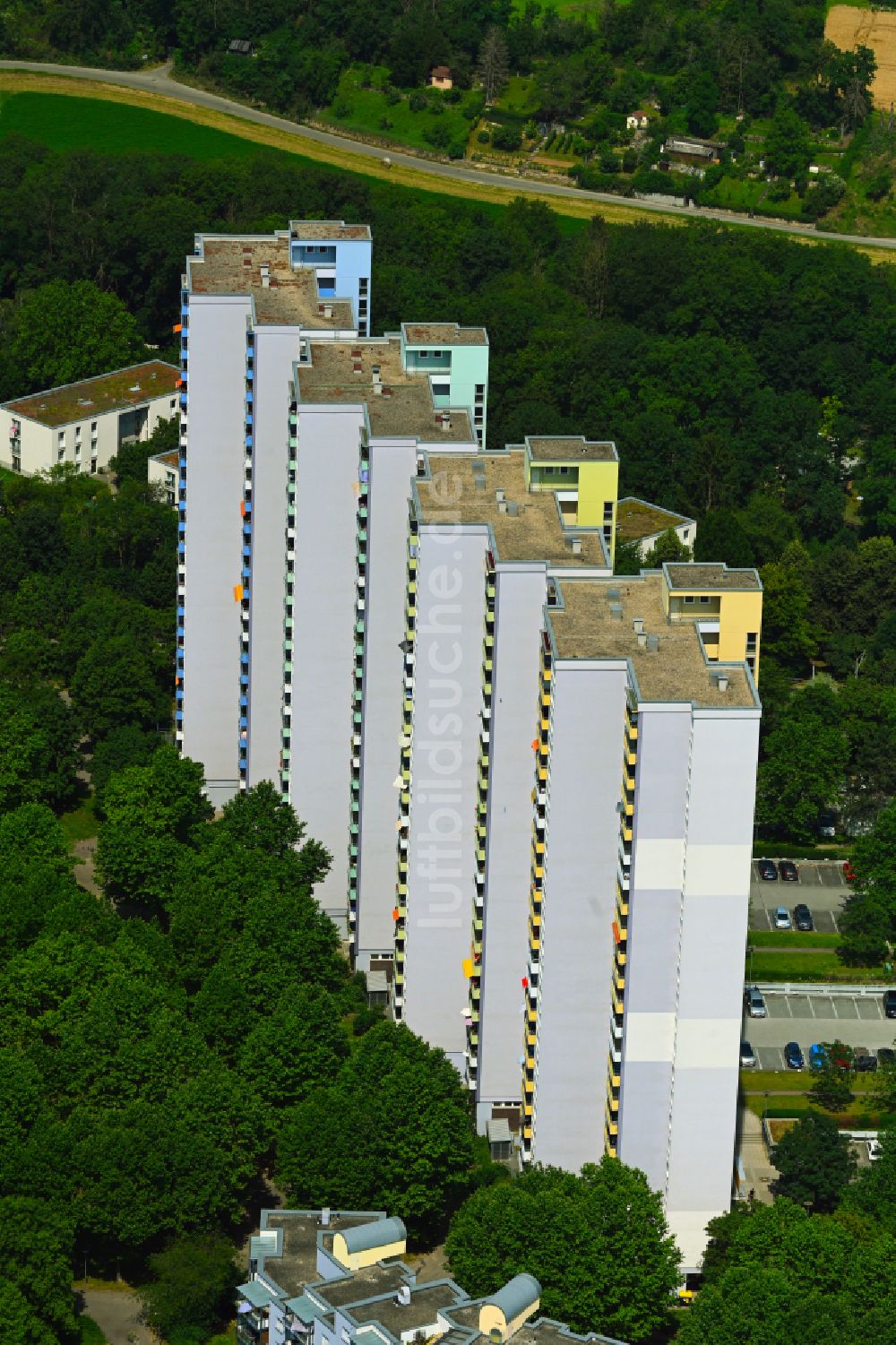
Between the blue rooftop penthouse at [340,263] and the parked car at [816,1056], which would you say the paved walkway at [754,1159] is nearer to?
the parked car at [816,1056]

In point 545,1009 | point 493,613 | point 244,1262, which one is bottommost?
point 244,1262

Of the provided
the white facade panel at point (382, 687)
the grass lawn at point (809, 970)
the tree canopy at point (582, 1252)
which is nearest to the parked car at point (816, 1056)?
the grass lawn at point (809, 970)

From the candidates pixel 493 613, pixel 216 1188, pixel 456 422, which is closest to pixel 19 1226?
pixel 216 1188

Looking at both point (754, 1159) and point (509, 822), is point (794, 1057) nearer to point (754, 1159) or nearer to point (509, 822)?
point (754, 1159)

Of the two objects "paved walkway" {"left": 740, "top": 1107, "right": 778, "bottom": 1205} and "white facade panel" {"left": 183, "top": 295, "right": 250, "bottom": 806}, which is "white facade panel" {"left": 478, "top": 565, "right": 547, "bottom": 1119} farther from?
"white facade panel" {"left": 183, "top": 295, "right": 250, "bottom": 806}

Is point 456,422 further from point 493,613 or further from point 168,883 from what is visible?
point 168,883

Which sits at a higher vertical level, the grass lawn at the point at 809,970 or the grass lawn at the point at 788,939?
the grass lawn at the point at 788,939
